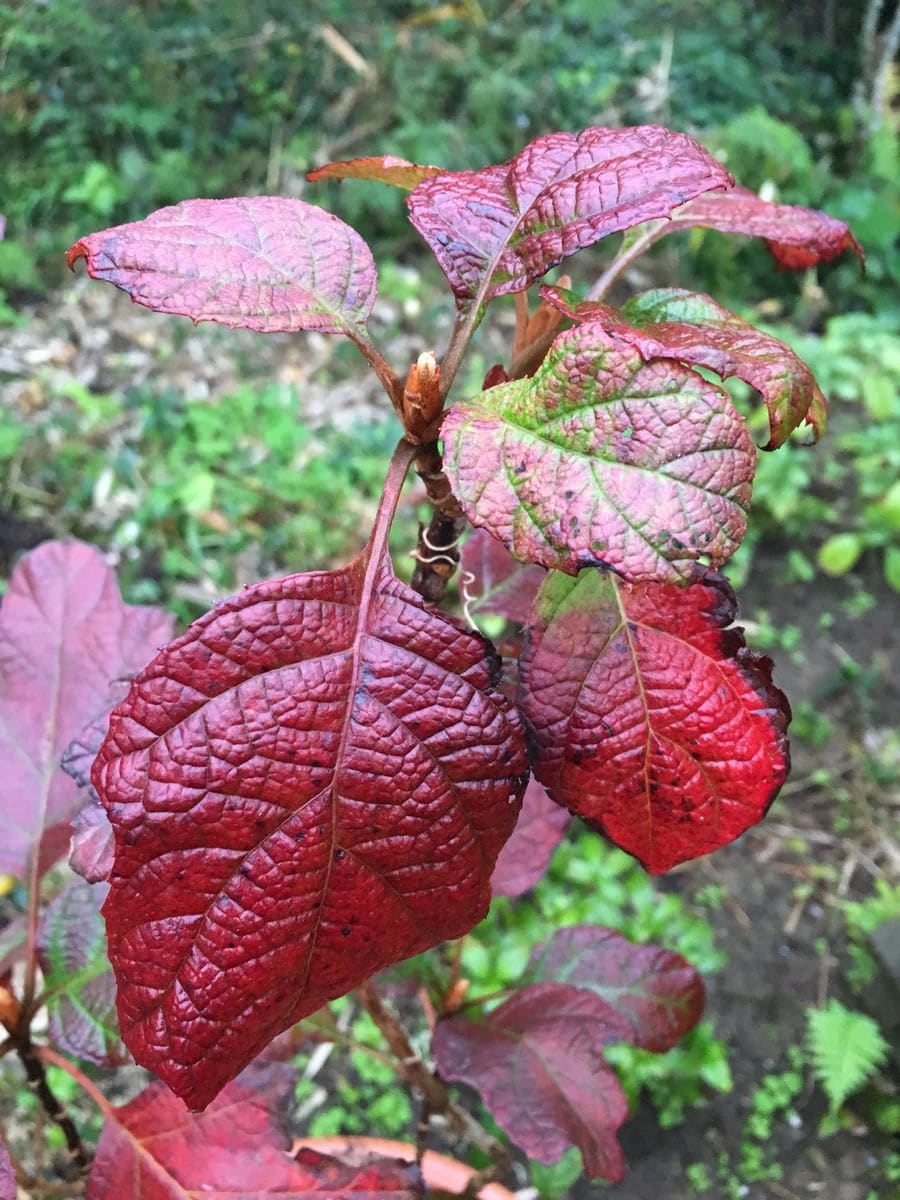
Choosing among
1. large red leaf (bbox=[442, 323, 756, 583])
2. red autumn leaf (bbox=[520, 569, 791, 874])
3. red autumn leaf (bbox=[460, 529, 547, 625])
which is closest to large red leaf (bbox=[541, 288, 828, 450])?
large red leaf (bbox=[442, 323, 756, 583])

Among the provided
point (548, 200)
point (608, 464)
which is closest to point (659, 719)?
point (608, 464)

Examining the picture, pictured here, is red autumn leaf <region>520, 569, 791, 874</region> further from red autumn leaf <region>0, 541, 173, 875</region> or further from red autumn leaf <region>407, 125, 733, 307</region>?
red autumn leaf <region>0, 541, 173, 875</region>

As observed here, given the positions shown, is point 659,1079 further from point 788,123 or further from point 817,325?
point 788,123

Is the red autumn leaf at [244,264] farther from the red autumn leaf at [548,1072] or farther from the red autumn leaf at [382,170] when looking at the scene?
the red autumn leaf at [548,1072]

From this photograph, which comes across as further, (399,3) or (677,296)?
(399,3)

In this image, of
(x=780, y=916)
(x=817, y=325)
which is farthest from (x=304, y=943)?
(x=817, y=325)

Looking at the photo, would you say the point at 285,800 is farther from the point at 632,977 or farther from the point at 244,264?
the point at 632,977
